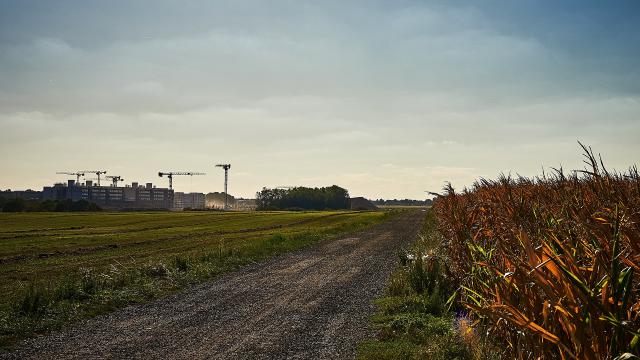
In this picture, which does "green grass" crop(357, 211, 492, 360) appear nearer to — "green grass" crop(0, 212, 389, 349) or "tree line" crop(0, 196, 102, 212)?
"green grass" crop(0, 212, 389, 349)

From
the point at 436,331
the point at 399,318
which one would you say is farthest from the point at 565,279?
the point at 399,318

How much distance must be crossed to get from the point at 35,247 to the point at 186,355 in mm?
33457

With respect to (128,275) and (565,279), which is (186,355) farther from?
(128,275)

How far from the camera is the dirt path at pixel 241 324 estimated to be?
11391 mm

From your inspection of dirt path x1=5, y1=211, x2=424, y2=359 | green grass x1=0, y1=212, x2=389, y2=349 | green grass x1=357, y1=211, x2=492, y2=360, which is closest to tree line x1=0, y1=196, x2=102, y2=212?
green grass x1=0, y1=212, x2=389, y2=349

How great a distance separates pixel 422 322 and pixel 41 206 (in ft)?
465

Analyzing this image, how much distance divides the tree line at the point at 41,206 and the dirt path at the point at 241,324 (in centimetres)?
12471

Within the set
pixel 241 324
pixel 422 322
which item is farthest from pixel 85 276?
pixel 422 322


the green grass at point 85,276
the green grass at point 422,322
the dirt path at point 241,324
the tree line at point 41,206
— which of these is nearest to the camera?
the green grass at point 422,322

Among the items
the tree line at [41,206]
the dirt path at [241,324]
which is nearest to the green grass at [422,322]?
the dirt path at [241,324]

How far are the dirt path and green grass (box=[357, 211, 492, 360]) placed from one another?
23.1 inches

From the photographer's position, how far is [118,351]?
1148 cm

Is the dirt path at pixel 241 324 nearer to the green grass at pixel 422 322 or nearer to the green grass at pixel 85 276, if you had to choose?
the green grass at pixel 422 322

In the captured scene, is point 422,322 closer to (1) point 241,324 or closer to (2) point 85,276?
(1) point 241,324
